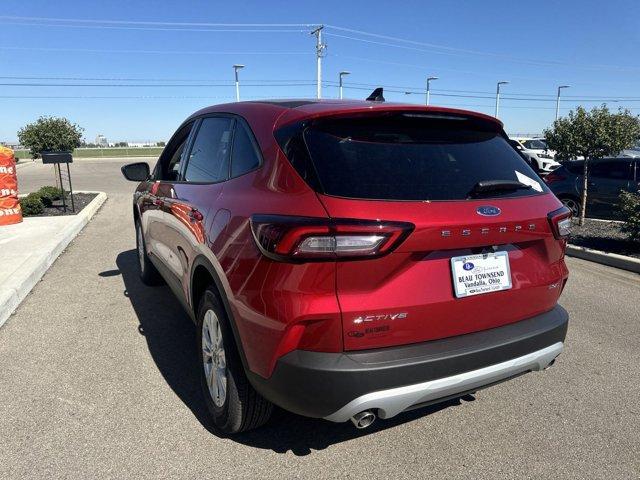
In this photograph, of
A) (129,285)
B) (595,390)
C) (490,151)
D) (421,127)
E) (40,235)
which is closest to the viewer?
(421,127)

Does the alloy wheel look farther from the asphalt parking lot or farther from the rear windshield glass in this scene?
the rear windshield glass

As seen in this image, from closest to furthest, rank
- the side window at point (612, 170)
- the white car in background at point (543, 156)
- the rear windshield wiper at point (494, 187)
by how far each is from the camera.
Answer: the rear windshield wiper at point (494, 187) → the side window at point (612, 170) → the white car in background at point (543, 156)

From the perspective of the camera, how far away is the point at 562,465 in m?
2.54

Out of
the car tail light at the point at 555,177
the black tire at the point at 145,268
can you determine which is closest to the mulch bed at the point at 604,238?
the car tail light at the point at 555,177

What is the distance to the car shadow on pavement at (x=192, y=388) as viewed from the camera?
2.74m

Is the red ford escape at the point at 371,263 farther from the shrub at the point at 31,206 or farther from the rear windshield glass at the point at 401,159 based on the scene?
the shrub at the point at 31,206

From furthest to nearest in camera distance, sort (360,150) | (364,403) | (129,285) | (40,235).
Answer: (40,235)
(129,285)
(360,150)
(364,403)

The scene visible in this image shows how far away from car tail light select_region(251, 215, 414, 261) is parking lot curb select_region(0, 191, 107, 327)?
12.2 feet

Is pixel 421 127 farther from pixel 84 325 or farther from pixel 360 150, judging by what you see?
pixel 84 325

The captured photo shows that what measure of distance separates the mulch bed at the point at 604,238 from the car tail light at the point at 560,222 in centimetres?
544

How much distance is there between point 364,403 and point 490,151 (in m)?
1.49

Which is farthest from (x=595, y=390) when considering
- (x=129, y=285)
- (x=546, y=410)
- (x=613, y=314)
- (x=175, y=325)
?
(x=129, y=285)

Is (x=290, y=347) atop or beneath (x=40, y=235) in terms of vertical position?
atop

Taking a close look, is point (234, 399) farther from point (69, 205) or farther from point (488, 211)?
point (69, 205)
